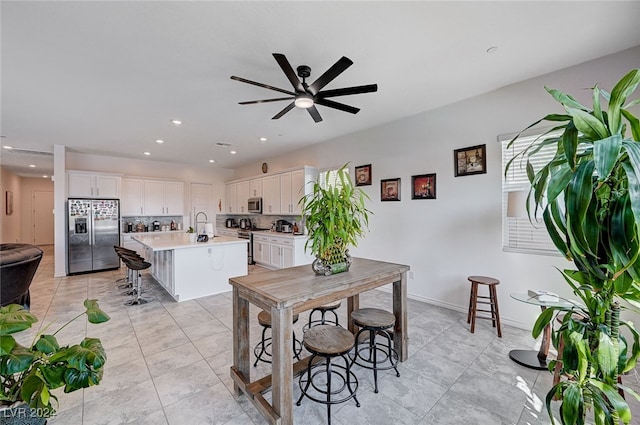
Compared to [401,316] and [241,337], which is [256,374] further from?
Answer: [401,316]

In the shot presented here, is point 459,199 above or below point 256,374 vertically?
above

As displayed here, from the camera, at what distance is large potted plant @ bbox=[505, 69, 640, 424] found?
91 cm

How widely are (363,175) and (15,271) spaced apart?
4839mm

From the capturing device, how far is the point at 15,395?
1038mm

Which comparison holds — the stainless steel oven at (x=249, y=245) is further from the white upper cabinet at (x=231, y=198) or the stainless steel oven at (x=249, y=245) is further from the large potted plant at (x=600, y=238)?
the large potted plant at (x=600, y=238)

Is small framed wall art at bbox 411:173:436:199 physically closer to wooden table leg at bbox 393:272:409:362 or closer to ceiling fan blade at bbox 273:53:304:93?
wooden table leg at bbox 393:272:409:362

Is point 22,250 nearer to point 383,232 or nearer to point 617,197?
point 383,232

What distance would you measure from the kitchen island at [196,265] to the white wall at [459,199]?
2.40 meters

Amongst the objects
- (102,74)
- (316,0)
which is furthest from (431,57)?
(102,74)

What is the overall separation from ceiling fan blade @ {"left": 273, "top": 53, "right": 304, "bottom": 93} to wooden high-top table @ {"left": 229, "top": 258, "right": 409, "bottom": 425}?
1660 mm

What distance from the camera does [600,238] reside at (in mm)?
1013

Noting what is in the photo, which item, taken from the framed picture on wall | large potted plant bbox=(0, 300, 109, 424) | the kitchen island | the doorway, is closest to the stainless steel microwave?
the kitchen island

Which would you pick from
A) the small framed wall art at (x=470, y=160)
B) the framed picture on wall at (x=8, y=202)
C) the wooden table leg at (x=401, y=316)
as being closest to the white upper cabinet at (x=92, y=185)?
the framed picture on wall at (x=8, y=202)

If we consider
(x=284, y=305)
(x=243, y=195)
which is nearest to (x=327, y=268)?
(x=284, y=305)
